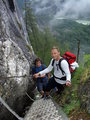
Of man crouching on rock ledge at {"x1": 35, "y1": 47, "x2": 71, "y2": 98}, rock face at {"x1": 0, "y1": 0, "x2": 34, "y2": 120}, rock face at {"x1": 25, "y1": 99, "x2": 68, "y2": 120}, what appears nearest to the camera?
rock face at {"x1": 25, "y1": 99, "x2": 68, "y2": 120}

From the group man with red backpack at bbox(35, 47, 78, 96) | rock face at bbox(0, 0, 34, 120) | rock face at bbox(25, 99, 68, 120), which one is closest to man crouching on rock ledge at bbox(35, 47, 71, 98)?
man with red backpack at bbox(35, 47, 78, 96)

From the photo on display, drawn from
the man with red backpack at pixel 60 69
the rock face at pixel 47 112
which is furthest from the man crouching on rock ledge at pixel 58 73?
the rock face at pixel 47 112

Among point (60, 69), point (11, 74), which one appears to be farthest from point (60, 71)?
point (11, 74)

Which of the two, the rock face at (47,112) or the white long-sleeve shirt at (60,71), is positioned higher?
the white long-sleeve shirt at (60,71)

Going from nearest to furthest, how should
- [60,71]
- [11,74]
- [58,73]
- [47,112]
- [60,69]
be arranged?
[47,112], [60,69], [60,71], [58,73], [11,74]

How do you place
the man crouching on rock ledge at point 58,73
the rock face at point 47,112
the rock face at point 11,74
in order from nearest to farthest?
the rock face at point 47,112, the man crouching on rock ledge at point 58,73, the rock face at point 11,74

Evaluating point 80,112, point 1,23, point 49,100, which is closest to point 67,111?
point 80,112

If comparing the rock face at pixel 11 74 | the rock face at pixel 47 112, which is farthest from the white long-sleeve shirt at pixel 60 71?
the rock face at pixel 11 74

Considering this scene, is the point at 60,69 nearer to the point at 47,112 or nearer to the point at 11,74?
the point at 47,112

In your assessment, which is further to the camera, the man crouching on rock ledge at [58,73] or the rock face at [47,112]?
the man crouching on rock ledge at [58,73]

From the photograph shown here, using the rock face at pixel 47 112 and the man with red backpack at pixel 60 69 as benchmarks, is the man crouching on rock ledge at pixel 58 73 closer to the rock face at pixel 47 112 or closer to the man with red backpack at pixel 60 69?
the man with red backpack at pixel 60 69

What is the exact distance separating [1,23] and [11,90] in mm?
3040

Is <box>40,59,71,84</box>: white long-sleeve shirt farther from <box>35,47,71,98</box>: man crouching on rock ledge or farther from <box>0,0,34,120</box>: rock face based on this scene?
<box>0,0,34,120</box>: rock face

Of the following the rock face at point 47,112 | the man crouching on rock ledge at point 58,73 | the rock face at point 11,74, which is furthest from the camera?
the rock face at point 11,74
